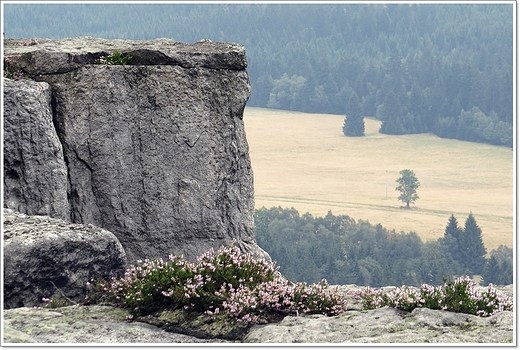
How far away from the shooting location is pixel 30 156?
1327 centimetres

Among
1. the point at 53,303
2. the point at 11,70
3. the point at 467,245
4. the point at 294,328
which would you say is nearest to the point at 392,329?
the point at 294,328

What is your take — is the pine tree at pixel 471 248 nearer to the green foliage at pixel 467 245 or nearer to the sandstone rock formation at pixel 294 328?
the green foliage at pixel 467 245

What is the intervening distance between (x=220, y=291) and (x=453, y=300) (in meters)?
2.86

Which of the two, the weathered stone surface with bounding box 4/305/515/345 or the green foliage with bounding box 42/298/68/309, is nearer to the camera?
the weathered stone surface with bounding box 4/305/515/345

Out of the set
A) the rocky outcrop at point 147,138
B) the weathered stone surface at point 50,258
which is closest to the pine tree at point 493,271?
the rocky outcrop at point 147,138

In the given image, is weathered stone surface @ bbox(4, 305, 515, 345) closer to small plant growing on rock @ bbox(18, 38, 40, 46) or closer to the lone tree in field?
small plant growing on rock @ bbox(18, 38, 40, 46)

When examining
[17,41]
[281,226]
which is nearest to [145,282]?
[17,41]

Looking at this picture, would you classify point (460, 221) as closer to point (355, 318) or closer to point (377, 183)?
point (377, 183)

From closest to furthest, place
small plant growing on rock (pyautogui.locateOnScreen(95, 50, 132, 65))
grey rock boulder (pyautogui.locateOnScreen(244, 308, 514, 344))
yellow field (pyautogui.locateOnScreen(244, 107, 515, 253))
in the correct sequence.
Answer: grey rock boulder (pyautogui.locateOnScreen(244, 308, 514, 344))
small plant growing on rock (pyautogui.locateOnScreen(95, 50, 132, 65))
yellow field (pyautogui.locateOnScreen(244, 107, 515, 253))

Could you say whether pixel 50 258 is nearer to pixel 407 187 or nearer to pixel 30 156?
pixel 30 156

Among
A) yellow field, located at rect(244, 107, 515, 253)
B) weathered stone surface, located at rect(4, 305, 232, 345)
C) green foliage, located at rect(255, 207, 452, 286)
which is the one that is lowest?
green foliage, located at rect(255, 207, 452, 286)

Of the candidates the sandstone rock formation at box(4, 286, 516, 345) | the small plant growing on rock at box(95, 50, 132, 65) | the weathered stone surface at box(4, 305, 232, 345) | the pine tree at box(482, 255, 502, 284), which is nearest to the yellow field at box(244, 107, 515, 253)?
the pine tree at box(482, 255, 502, 284)

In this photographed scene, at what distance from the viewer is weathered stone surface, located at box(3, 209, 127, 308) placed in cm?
1162

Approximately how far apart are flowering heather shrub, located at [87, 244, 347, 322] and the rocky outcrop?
2.02 meters
